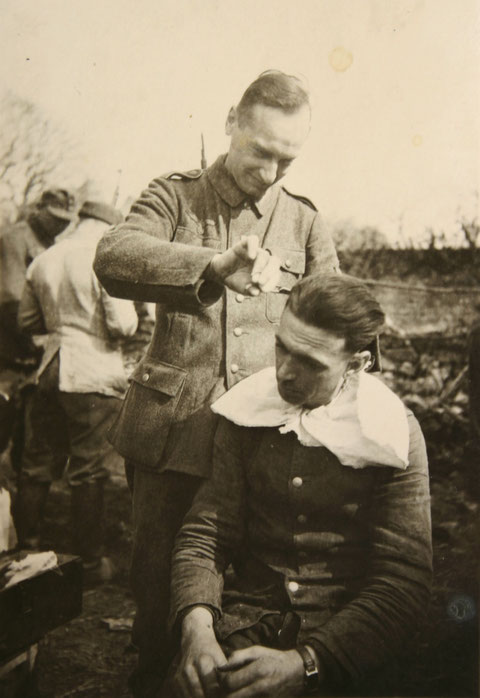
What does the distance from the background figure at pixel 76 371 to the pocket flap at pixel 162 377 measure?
309 millimetres

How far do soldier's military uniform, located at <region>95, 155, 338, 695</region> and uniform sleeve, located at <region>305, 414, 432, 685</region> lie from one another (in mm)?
440

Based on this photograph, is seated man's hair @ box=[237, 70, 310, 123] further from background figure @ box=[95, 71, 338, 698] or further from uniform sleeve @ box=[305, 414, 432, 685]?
uniform sleeve @ box=[305, 414, 432, 685]

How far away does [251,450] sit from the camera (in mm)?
1623

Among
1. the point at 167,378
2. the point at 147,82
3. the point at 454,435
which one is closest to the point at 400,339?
the point at 454,435

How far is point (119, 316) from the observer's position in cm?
206

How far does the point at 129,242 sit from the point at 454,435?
1.04 metres

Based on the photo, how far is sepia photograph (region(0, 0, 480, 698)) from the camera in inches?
60.6

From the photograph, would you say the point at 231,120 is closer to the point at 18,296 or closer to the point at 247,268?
the point at 247,268

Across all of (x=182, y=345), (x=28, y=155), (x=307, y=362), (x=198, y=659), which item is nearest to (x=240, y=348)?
(x=182, y=345)

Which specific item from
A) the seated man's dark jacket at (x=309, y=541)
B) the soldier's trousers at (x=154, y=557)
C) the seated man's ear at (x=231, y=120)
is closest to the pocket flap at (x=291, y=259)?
the seated man's ear at (x=231, y=120)

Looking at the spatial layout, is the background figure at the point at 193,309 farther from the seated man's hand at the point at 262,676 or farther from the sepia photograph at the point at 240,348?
the seated man's hand at the point at 262,676

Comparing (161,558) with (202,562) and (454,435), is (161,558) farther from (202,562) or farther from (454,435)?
(454,435)

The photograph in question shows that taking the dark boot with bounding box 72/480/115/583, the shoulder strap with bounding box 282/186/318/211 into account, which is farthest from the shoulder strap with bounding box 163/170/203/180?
the dark boot with bounding box 72/480/115/583

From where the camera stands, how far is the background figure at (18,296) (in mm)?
2055
